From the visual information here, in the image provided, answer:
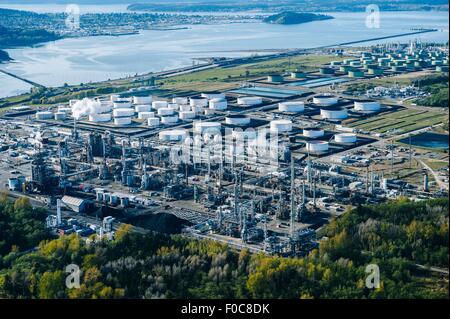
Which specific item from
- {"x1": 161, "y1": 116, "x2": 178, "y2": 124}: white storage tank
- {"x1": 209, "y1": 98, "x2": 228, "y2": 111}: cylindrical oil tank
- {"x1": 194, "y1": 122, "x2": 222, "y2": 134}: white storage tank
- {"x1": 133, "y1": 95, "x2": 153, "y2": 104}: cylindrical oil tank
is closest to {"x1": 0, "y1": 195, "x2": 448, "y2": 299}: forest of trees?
{"x1": 194, "y1": 122, "x2": 222, "y2": 134}: white storage tank

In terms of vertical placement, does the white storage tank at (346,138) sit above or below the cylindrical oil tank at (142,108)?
below

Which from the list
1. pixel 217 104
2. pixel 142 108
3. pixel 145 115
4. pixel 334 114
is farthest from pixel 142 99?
pixel 334 114

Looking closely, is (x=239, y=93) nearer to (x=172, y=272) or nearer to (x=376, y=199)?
(x=376, y=199)

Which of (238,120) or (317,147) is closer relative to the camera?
(317,147)

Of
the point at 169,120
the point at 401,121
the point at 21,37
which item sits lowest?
the point at 401,121

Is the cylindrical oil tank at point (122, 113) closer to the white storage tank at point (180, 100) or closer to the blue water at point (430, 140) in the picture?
the white storage tank at point (180, 100)

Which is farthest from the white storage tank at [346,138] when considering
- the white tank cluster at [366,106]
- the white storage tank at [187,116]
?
the white storage tank at [187,116]

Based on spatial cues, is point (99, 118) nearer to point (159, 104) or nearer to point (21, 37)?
point (159, 104)
